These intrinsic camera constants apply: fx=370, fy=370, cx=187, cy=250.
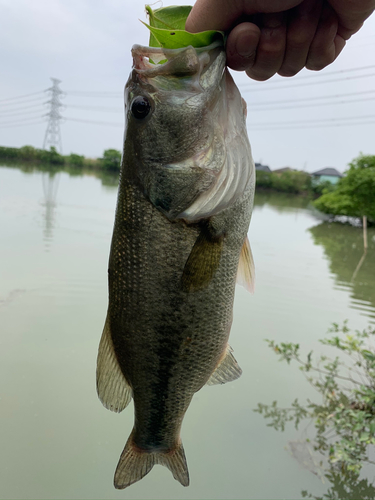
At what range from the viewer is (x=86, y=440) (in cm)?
447

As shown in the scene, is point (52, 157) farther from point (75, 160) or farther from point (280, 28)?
point (280, 28)

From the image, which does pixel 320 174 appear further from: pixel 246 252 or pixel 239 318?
pixel 246 252

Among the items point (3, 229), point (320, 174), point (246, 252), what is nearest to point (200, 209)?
point (246, 252)

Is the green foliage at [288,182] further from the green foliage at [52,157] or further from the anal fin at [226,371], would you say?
the anal fin at [226,371]

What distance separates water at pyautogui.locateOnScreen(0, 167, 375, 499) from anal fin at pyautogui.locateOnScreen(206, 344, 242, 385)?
307 centimetres

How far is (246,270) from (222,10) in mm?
1079

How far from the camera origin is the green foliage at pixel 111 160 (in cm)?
6745

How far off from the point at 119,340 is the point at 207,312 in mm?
389

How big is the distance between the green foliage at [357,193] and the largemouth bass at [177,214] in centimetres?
3336

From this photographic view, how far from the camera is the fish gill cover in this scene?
135cm

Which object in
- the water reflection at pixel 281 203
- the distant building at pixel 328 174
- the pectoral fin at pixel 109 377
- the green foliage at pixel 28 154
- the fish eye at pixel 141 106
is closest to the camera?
the fish eye at pixel 141 106

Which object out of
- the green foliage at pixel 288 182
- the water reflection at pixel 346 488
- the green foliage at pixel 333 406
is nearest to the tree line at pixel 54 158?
the green foliage at pixel 288 182

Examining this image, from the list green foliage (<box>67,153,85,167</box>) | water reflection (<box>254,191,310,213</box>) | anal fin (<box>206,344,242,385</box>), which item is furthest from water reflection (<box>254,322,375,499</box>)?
green foliage (<box>67,153,85,167</box>)

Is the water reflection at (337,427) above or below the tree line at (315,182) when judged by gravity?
below
